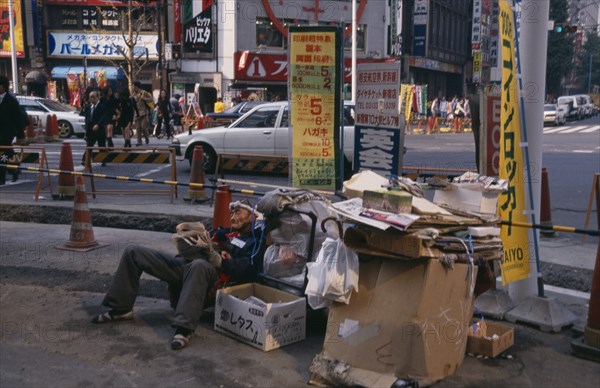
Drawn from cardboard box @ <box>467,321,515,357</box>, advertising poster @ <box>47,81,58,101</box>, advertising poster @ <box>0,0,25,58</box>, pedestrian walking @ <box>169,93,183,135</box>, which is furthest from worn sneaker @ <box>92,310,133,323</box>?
advertising poster @ <box>0,0,25,58</box>

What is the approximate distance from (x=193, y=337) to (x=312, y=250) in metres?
1.18

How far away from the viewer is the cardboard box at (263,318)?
15.8ft

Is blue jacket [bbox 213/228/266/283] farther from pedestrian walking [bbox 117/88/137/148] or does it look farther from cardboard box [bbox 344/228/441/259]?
pedestrian walking [bbox 117/88/137/148]

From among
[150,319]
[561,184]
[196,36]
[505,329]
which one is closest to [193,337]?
[150,319]

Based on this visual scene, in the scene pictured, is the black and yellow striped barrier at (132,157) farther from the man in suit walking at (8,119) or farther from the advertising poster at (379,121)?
the advertising poster at (379,121)

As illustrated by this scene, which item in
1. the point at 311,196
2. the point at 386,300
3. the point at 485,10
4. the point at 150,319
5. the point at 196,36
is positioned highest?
the point at 485,10

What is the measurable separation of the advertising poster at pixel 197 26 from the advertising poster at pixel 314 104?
1258 inches

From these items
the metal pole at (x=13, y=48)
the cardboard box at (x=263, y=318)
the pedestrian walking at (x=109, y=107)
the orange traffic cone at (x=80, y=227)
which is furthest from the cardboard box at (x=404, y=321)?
the metal pole at (x=13, y=48)

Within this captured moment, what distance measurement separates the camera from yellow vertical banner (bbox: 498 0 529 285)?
18.1 feet

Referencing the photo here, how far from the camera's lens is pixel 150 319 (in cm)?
559

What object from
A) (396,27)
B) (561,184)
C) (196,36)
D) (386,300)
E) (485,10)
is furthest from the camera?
(485,10)

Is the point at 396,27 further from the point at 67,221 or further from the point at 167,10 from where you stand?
the point at 67,221

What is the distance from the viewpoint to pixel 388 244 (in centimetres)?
420

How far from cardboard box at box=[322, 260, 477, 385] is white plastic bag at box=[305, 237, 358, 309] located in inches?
5.3
